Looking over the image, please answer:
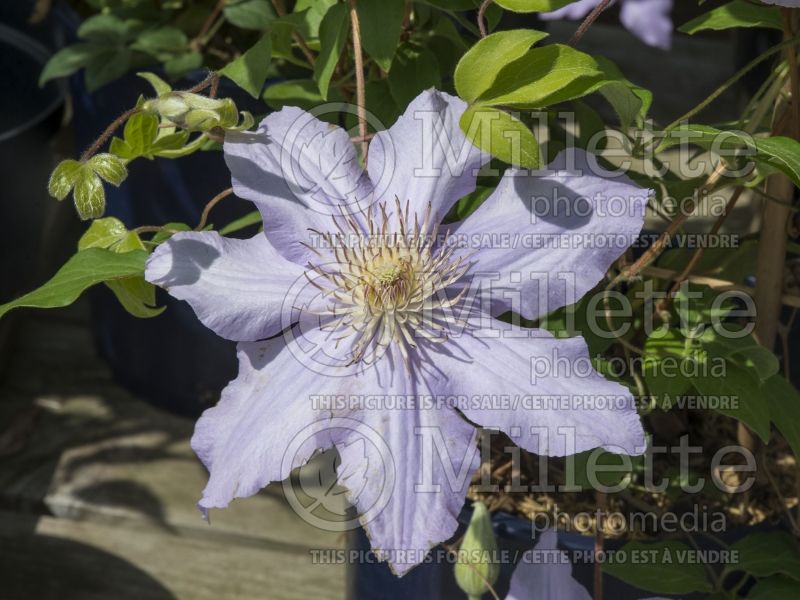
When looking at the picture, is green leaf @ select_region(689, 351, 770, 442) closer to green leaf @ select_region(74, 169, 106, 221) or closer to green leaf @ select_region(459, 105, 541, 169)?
green leaf @ select_region(459, 105, 541, 169)

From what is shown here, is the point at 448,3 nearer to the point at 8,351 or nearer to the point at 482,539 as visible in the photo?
the point at 482,539

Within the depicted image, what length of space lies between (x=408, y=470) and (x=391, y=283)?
0.10m

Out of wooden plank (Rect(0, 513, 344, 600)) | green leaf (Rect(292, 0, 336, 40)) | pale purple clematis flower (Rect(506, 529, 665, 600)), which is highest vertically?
green leaf (Rect(292, 0, 336, 40))

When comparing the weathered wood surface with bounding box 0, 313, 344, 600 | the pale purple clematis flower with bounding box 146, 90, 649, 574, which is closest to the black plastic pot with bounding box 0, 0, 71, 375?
the weathered wood surface with bounding box 0, 313, 344, 600

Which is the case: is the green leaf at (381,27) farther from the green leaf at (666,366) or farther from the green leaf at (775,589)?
the green leaf at (775,589)

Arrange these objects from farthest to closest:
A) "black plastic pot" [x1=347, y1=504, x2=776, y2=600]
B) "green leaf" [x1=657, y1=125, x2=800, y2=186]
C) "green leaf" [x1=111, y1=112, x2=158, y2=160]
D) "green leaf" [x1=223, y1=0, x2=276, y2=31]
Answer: "green leaf" [x1=223, y1=0, x2=276, y2=31]
"black plastic pot" [x1=347, y1=504, x2=776, y2=600]
"green leaf" [x1=111, y1=112, x2=158, y2=160]
"green leaf" [x1=657, y1=125, x2=800, y2=186]

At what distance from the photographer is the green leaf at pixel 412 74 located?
72cm

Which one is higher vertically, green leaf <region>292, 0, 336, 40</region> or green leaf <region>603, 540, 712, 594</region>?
green leaf <region>292, 0, 336, 40</region>

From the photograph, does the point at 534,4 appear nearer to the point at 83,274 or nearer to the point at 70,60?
the point at 83,274

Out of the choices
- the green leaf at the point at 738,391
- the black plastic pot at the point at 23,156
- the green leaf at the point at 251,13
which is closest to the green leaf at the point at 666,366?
the green leaf at the point at 738,391

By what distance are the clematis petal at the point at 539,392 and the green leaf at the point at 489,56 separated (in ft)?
0.42

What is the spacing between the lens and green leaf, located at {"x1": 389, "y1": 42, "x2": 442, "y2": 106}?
2.36 feet

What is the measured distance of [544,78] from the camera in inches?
21.8

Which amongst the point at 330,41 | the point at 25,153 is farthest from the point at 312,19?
the point at 25,153
